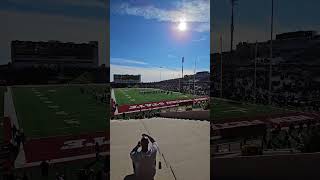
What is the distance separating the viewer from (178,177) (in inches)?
224

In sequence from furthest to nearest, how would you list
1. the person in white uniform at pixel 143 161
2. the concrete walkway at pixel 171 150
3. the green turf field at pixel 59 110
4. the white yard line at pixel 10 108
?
1. the concrete walkway at pixel 171 150
2. the person in white uniform at pixel 143 161
3. the green turf field at pixel 59 110
4. the white yard line at pixel 10 108

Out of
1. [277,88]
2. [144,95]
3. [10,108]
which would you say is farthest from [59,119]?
[144,95]

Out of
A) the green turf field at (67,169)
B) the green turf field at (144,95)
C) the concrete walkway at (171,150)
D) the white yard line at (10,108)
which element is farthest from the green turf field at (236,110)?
the green turf field at (144,95)

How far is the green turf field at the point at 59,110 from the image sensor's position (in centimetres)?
403

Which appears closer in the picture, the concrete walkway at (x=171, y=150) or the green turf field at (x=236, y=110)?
the green turf field at (x=236, y=110)

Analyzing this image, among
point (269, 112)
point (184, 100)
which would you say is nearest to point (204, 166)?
point (269, 112)

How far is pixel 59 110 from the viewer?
14.0 feet

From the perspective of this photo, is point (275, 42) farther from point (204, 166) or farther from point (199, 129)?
point (199, 129)

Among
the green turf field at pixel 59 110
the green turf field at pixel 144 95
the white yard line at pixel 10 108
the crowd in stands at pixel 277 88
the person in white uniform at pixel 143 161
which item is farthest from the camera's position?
the green turf field at pixel 144 95

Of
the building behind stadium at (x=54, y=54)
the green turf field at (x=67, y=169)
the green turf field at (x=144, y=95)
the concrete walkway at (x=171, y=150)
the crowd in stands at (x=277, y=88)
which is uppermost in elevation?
the building behind stadium at (x=54, y=54)

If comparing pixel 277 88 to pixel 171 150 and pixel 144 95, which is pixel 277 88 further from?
pixel 144 95

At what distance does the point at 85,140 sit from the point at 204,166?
248 cm

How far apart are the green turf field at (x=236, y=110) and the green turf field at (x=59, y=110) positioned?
1.79 metres

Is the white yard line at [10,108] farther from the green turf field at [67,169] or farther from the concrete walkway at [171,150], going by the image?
the concrete walkway at [171,150]
